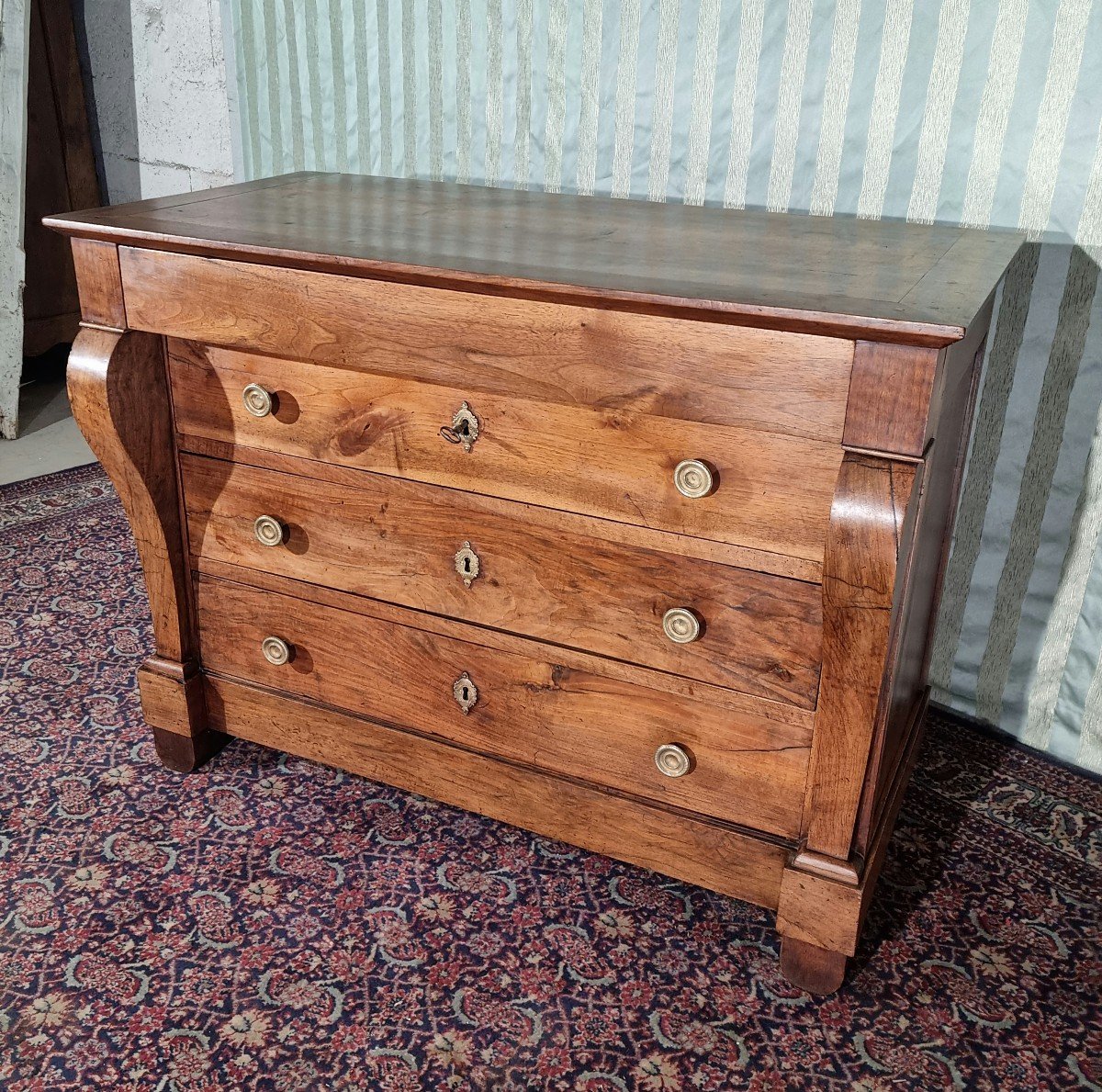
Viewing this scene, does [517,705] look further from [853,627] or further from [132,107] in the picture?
[132,107]

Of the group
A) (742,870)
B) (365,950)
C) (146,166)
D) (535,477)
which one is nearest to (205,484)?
(535,477)

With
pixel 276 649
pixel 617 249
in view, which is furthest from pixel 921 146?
pixel 276 649

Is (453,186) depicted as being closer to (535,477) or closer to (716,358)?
(535,477)

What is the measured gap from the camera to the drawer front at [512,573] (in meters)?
1.26

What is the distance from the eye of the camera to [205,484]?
158cm

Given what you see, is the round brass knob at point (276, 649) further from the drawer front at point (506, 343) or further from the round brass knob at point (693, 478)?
the round brass knob at point (693, 478)

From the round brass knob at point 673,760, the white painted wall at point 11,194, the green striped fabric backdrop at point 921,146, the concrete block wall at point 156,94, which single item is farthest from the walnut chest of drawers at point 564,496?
the white painted wall at point 11,194

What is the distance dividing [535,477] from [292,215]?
574 mm

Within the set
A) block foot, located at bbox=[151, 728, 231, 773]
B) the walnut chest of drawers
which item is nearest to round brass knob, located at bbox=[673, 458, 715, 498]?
the walnut chest of drawers

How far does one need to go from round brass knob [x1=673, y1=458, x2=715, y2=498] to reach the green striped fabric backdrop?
784mm

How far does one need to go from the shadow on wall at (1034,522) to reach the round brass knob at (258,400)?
1143 millimetres

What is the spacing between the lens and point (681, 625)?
1.29 meters

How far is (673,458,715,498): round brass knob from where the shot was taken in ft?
3.97

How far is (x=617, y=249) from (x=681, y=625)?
1.61ft
